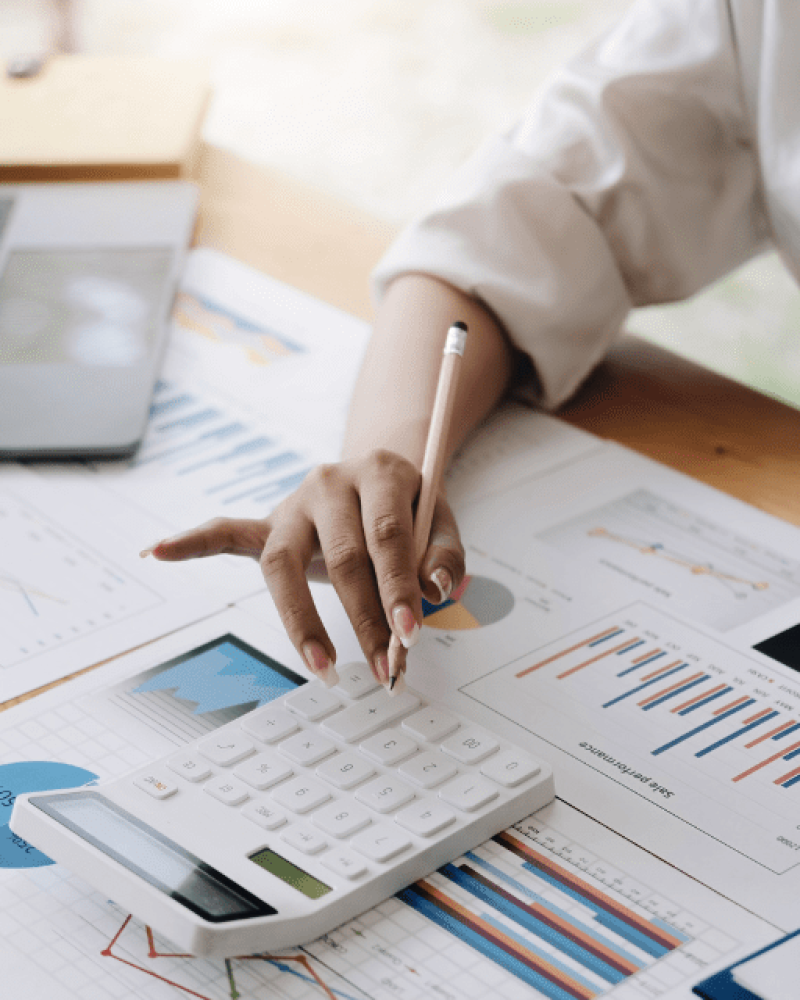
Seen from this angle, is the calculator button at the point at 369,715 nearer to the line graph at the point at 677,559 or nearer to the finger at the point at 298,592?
the finger at the point at 298,592

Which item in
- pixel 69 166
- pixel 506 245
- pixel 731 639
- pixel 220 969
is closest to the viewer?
pixel 220 969

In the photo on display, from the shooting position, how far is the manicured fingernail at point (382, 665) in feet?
1.64

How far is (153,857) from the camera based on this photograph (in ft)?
1.34

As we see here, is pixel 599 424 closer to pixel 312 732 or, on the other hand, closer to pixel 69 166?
pixel 312 732

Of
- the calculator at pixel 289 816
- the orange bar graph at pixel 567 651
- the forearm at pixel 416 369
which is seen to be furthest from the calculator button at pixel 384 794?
the forearm at pixel 416 369

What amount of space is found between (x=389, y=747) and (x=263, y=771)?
0.05m

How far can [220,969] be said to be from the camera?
1.30ft

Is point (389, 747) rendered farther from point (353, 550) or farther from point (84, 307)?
point (84, 307)

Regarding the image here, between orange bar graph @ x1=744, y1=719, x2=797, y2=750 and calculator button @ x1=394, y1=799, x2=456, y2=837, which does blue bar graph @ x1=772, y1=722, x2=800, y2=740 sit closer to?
orange bar graph @ x1=744, y1=719, x2=797, y2=750

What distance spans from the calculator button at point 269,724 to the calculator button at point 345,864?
7 cm

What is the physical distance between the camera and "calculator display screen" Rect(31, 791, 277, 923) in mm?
394

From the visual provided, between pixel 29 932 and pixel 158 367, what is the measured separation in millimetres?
440

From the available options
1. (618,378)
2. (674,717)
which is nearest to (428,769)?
(674,717)

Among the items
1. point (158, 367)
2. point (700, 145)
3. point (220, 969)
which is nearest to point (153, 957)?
point (220, 969)
